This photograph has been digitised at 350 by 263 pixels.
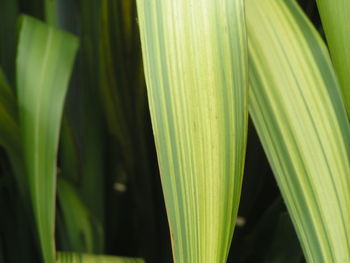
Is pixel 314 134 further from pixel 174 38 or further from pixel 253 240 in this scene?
pixel 253 240

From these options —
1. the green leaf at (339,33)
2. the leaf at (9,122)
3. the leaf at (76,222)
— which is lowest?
the leaf at (76,222)

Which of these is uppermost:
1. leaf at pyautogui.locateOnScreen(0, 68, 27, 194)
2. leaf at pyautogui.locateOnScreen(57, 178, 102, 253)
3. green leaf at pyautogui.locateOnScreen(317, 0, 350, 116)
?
green leaf at pyautogui.locateOnScreen(317, 0, 350, 116)

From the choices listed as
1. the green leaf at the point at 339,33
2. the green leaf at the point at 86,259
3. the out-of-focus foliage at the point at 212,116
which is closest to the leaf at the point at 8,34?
the out-of-focus foliage at the point at 212,116

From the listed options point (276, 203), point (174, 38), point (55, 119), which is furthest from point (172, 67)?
point (276, 203)

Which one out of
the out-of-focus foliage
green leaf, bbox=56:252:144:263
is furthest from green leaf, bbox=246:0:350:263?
green leaf, bbox=56:252:144:263

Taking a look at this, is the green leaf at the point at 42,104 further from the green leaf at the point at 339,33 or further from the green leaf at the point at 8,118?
the green leaf at the point at 339,33

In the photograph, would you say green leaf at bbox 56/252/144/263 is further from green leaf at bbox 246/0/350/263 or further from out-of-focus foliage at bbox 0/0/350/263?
green leaf at bbox 246/0/350/263

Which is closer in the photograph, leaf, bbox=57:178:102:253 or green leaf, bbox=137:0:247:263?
green leaf, bbox=137:0:247:263
